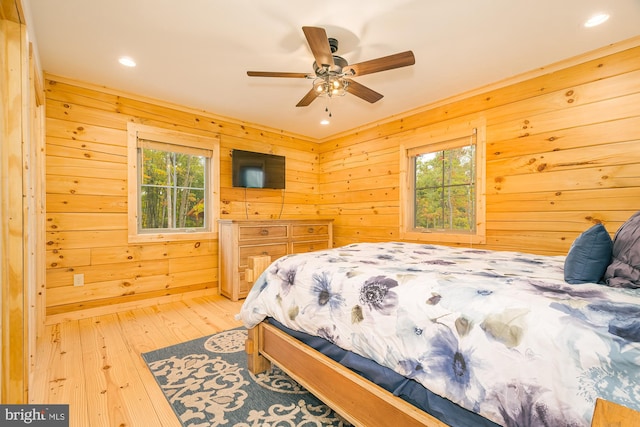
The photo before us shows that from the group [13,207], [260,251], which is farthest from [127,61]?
[260,251]

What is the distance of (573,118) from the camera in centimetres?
250

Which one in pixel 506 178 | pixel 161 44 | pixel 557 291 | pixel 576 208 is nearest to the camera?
pixel 557 291

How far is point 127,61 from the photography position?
257cm

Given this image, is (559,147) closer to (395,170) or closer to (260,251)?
(395,170)

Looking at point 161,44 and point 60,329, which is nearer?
point 161,44

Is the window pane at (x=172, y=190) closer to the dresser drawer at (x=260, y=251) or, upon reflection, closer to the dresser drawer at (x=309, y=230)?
the dresser drawer at (x=260, y=251)

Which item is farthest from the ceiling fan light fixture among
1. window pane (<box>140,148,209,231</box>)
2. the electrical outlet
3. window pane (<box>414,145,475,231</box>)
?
the electrical outlet

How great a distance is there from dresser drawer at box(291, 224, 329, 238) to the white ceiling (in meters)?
1.76

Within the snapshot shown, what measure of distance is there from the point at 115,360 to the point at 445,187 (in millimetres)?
3496

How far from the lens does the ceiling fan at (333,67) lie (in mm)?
1858

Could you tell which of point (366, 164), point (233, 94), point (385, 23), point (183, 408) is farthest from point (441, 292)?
point (366, 164)

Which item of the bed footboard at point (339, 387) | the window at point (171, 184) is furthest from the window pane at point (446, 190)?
the window at point (171, 184)

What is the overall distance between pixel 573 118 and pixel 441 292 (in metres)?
2.46

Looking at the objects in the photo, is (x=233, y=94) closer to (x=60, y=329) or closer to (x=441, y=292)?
(x=60, y=329)
